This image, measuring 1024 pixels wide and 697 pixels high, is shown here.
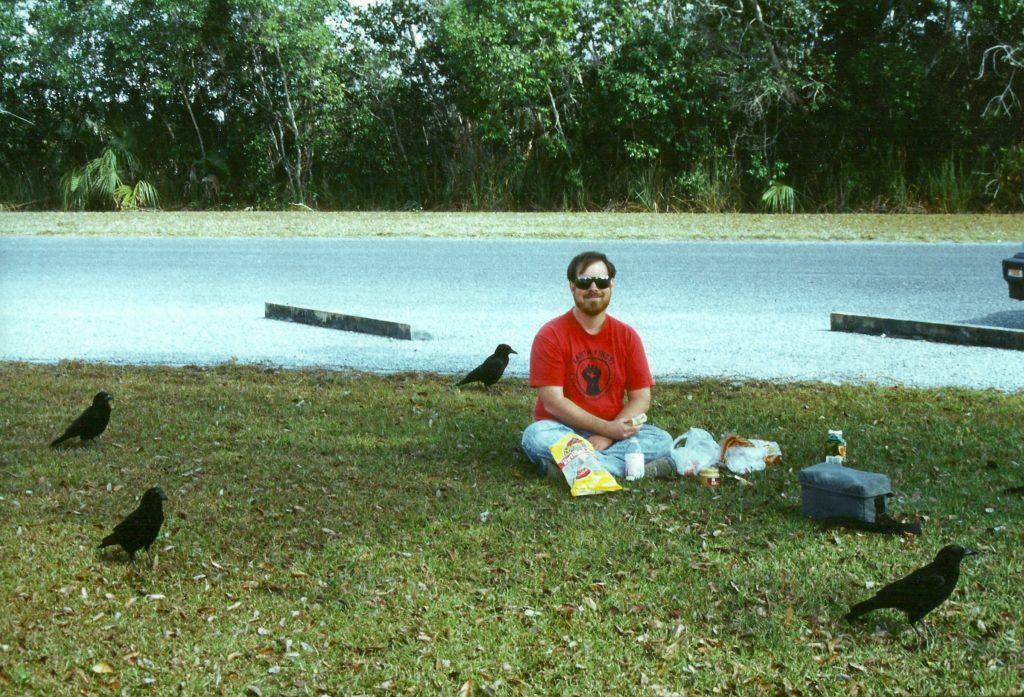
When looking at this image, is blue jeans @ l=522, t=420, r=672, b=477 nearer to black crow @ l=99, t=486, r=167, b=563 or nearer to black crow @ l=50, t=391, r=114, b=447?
black crow @ l=99, t=486, r=167, b=563

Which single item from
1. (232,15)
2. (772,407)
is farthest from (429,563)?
(232,15)

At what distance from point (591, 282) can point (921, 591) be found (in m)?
2.58

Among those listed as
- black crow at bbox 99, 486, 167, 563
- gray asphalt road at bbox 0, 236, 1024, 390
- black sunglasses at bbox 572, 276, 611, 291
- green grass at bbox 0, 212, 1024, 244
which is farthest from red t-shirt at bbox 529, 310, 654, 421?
green grass at bbox 0, 212, 1024, 244

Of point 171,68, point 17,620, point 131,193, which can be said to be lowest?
point 17,620

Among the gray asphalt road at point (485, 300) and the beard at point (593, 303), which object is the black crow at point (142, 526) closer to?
the beard at point (593, 303)

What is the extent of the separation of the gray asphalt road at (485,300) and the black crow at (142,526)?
433cm

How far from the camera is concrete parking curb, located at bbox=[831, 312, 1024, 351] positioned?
375 inches

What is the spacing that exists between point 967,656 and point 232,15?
21.9 m

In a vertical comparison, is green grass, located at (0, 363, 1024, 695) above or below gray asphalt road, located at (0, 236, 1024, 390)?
below

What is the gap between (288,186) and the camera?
75.9ft

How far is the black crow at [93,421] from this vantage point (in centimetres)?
674

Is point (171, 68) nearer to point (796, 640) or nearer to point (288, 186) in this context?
point (288, 186)

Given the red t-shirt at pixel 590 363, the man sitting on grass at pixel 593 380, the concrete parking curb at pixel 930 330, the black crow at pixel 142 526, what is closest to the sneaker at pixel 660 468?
the man sitting on grass at pixel 593 380

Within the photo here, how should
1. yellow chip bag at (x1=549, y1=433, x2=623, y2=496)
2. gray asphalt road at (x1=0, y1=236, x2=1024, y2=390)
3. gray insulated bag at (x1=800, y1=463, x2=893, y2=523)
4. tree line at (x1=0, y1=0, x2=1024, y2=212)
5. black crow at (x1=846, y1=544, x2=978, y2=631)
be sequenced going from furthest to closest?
1. tree line at (x1=0, y1=0, x2=1024, y2=212)
2. gray asphalt road at (x1=0, y1=236, x2=1024, y2=390)
3. yellow chip bag at (x1=549, y1=433, x2=623, y2=496)
4. gray insulated bag at (x1=800, y1=463, x2=893, y2=523)
5. black crow at (x1=846, y1=544, x2=978, y2=631)
